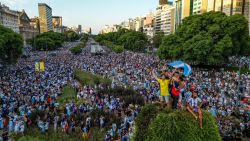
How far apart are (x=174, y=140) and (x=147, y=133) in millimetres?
890

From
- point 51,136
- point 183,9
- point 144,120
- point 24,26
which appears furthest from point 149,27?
point 144,120

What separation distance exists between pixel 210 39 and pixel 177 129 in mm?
33047

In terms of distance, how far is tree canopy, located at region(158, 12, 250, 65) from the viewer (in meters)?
37.1

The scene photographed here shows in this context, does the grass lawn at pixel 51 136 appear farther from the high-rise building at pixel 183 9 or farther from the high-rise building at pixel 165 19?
the high-rise building at pixel 165 19

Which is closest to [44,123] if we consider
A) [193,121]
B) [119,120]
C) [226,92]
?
[119,120]

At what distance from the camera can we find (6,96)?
852 inches

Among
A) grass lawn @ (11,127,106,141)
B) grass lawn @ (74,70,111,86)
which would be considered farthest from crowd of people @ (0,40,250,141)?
grass lawn @ (74,70,111,86)

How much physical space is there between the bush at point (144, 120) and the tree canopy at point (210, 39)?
1228 inches

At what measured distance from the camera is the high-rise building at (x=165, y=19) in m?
125

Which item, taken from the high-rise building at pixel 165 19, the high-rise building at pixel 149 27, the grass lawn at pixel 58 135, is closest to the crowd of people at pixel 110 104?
the grass lawn at pixel 58 135

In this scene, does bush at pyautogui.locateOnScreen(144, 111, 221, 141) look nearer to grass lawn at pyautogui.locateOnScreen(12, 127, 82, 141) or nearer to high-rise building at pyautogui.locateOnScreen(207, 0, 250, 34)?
grass lawn at pyautogui.locateOnScreen(12, 127, 82, 141)

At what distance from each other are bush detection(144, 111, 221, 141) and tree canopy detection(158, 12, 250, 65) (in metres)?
31.5

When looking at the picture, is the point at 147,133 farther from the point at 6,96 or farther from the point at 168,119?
the point at 6,96

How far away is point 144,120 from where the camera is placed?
25.4 ft
